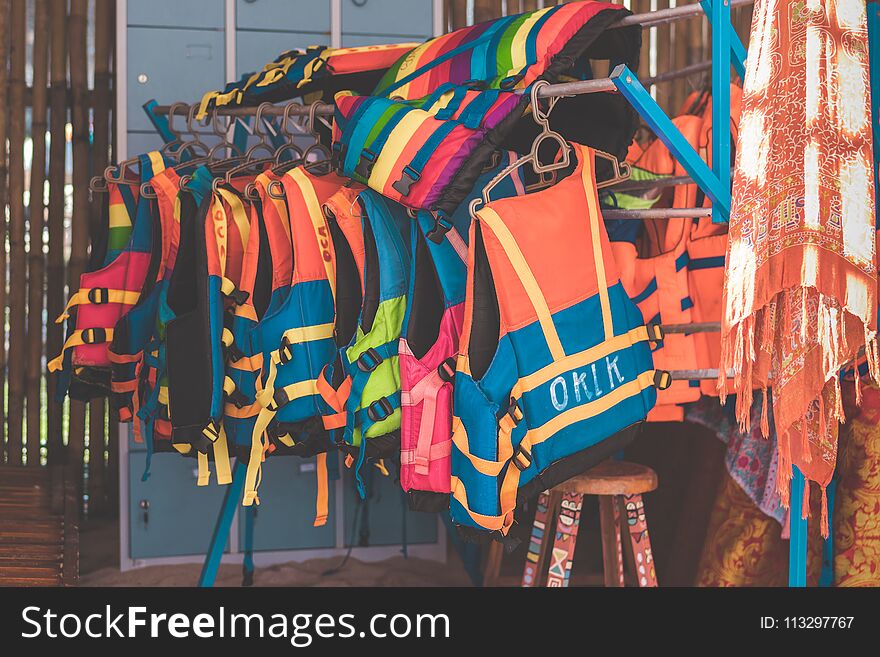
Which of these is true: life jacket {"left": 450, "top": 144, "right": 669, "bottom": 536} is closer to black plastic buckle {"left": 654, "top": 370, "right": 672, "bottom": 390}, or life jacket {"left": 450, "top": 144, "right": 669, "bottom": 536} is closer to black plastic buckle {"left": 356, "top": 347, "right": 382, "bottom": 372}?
black plastic buckle {"left": 654, "top": 370, "right": 672, "bottom": 390}

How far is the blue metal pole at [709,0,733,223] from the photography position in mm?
1571

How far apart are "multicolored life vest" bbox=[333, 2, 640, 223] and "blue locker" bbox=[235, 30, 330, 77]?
0.97 meters

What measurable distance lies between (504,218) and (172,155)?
1.04 meters

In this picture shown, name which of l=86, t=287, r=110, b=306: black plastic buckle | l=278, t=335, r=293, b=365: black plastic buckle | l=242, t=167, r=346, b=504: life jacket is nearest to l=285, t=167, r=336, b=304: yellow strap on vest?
l=242, t=167, r=346, b=504: life jacket

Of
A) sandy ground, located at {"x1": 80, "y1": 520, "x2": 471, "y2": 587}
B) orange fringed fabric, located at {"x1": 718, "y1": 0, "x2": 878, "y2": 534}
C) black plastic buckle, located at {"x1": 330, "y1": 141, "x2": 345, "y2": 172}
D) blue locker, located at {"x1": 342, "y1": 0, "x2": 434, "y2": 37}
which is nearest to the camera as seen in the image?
orange fringed fabric, located at {"x1": 718, "y1": 0, "x2": 878, "y2": 534}

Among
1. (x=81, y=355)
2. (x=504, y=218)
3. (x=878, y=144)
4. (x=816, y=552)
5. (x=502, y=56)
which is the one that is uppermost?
(x=502, y=56)

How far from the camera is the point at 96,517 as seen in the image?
332 centimetres

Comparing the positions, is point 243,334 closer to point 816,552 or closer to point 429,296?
point 429,296

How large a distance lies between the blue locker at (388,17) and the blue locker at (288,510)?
4.37 feet

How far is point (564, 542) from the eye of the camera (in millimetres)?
1864

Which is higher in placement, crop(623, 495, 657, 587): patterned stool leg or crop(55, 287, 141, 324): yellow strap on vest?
crop(55, 287, 141, 324): yellow strap on vest

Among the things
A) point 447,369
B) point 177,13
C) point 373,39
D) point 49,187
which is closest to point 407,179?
point 447,369

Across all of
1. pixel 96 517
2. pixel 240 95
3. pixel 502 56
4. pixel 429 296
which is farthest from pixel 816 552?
pixel 96 517

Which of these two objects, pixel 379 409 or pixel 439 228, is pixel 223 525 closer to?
pixel 379 409
